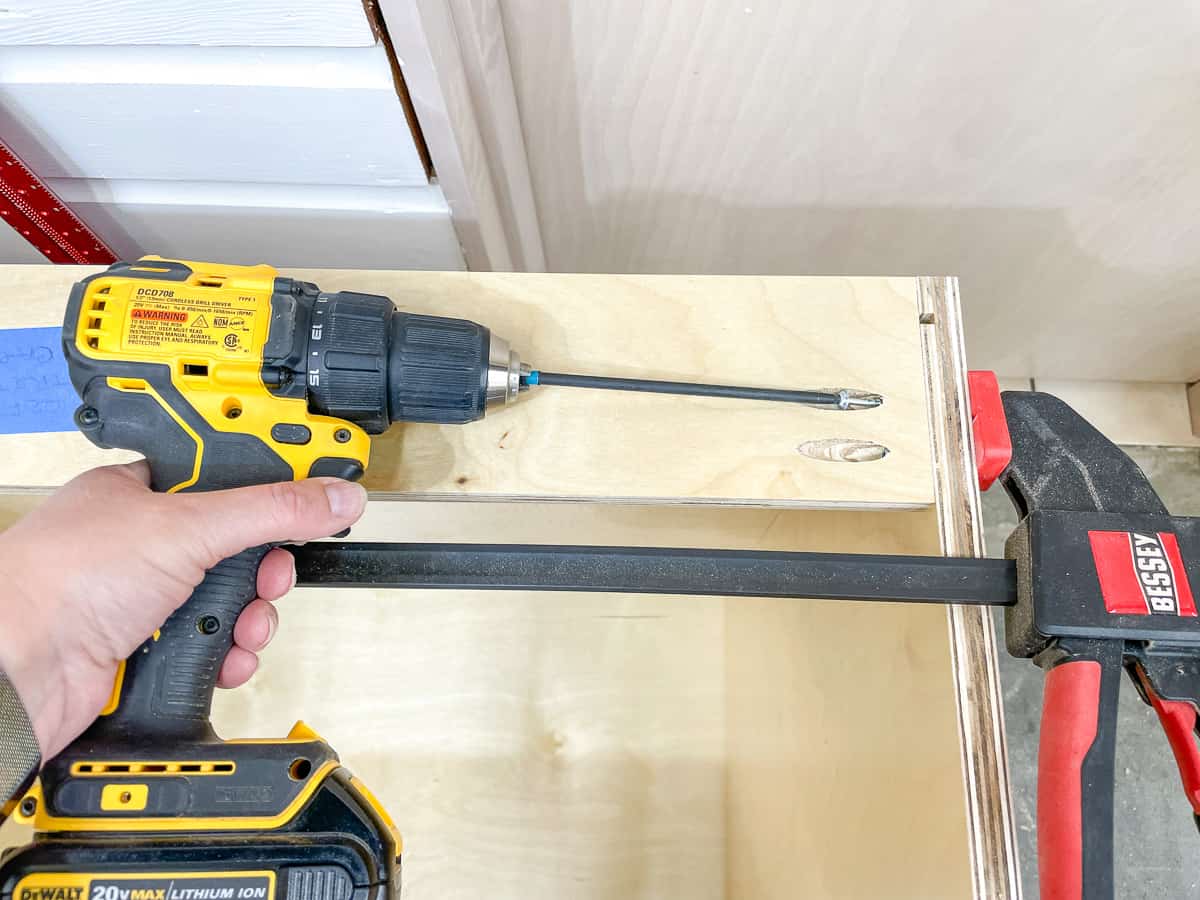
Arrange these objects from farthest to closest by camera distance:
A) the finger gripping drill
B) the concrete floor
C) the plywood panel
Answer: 1. the concrete floor
2. the plywood panel
3. the finger gripping drill

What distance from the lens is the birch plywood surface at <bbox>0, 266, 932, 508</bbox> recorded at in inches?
22.4

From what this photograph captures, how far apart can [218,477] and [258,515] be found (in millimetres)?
60

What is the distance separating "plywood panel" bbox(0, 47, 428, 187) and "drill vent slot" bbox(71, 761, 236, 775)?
462mm

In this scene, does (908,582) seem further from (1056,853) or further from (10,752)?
(10,752)

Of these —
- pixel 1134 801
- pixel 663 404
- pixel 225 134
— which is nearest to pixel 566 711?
pixel 663 404

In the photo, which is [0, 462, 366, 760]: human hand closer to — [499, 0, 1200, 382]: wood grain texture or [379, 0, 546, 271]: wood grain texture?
[379, 0, 546, 271]: wood grain texture

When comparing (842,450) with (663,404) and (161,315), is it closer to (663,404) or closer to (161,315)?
(663,404)

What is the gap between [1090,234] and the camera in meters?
0.80

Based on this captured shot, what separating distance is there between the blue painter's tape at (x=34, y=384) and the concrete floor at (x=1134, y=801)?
113cm

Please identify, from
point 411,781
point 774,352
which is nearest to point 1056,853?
point 774,352

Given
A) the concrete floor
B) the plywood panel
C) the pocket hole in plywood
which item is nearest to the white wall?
the plywood panel

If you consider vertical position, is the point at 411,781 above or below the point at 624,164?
below

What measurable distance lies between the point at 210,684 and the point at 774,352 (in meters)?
0.47

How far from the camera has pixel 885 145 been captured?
70cm
